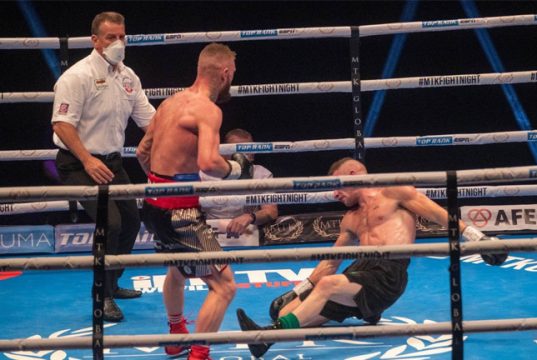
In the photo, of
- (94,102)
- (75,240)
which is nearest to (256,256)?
(94,102)

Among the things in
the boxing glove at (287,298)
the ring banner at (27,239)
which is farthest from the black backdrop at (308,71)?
the boxing glove at (287,298)

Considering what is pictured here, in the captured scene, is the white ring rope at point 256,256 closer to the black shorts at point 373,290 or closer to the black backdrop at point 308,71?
the black shorts at point 373,290

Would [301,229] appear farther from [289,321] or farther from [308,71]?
[289,321]

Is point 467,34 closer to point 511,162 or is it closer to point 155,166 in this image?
point 511,162

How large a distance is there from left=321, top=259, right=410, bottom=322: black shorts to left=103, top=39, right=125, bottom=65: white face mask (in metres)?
1.75

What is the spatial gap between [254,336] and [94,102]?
2401mm

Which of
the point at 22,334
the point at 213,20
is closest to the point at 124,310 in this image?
the point at 22,334

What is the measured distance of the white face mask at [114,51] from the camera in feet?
17.0

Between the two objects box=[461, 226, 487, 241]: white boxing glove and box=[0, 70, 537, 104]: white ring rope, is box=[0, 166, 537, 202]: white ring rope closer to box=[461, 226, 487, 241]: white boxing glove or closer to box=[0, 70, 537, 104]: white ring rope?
box=[461, 226, 487, 241]: white boxing glove

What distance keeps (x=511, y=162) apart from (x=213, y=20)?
2773 mm

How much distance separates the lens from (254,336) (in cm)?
321

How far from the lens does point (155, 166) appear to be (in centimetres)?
450

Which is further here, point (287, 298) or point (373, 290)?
point (287, 298)

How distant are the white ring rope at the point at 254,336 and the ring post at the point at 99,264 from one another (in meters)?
0.03
